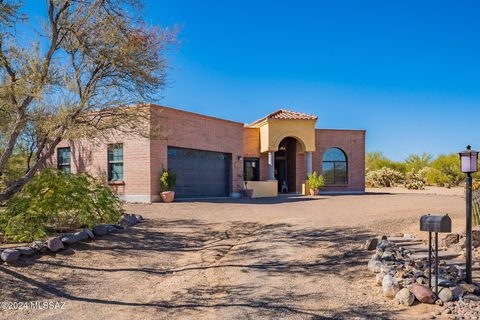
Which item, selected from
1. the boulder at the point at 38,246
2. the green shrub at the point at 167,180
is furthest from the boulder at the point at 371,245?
the green shrub at the point at 167,180

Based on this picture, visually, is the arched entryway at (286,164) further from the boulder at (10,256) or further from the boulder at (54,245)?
the boulder at (10,256)

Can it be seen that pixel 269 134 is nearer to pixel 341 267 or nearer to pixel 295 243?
pixel 295 243

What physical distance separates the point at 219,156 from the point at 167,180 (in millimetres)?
4719

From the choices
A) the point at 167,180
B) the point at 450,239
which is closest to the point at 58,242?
the point at 450,239

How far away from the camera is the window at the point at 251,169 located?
25250mm

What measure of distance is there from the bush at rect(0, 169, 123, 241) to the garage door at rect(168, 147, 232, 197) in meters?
8.80

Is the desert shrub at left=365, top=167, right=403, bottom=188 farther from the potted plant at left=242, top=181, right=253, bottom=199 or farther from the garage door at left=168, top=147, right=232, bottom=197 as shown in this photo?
the garage door at left=168, top=147, right=232, bottom=197

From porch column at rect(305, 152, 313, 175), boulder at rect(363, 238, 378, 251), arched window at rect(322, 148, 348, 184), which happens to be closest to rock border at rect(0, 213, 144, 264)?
boulder at rect(363, 238, 378, 251)

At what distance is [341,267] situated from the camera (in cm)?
633

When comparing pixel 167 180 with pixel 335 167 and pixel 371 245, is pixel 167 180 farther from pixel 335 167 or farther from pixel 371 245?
pixel 335 167

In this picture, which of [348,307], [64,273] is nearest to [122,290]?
[64,273]

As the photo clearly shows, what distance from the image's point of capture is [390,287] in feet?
16.5

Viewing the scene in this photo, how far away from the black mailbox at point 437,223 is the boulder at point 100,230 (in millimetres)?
6257

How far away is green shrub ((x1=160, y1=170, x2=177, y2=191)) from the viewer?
1695 centimetres
